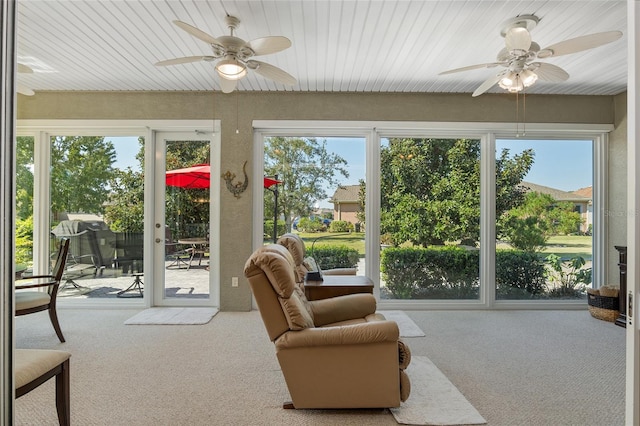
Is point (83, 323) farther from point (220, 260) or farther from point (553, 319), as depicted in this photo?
point (553, 319)

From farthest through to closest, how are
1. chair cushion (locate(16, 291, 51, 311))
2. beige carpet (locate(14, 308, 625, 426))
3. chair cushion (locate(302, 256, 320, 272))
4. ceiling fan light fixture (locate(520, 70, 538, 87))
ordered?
chair cushion (locate(302, 256, 320, 272))
chair cushion (locate(16, 291, 51, 311))
ceiling fan light fixture (locate(520, 70, 538, 87))
beige carpet (locate(14, 308, 625, 426))

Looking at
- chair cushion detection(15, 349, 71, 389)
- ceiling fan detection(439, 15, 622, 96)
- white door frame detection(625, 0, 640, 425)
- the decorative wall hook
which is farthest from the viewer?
the decorative wall hook

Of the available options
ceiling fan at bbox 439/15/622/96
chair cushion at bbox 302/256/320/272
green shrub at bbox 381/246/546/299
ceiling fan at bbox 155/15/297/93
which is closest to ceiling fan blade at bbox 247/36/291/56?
ceiling fan at bbox 155/15/297/93

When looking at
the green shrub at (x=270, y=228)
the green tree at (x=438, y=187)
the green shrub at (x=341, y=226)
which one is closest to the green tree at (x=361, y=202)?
the green shrub at (x=341, y=226)

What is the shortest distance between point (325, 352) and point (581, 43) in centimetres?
267

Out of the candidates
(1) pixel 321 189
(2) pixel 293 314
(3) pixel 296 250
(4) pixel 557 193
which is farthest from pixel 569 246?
(2) pixel 293 314

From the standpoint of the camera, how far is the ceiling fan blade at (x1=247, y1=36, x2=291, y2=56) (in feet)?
8.32

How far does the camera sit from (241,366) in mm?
2912

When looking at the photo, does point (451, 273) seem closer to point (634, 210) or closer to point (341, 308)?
point (341, 308)

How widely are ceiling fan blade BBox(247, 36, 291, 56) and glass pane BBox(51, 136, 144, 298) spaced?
283 cm

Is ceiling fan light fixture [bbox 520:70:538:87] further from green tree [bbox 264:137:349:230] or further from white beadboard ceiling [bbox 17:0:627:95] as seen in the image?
green tree [bbox 264:137:349:230]

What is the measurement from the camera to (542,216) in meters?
4.84

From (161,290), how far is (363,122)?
3411 mm

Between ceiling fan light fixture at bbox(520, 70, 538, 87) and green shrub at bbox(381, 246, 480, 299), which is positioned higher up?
ceiling fan light fixture at bbox(520, 70, 538, 87)
